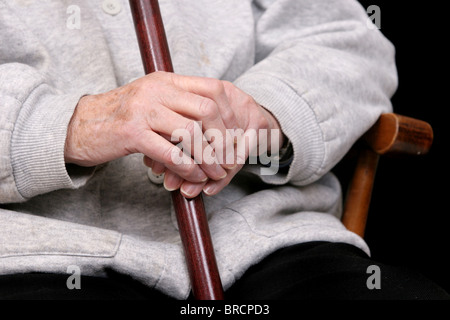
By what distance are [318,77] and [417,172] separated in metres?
0.60

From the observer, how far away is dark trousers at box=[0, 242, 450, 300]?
55cm

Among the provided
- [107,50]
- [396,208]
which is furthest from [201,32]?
[396,208]

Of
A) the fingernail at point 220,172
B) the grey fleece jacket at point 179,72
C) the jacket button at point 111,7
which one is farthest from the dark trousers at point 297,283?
the jacket button at point 111,7

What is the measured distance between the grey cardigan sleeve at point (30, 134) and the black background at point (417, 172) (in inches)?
30.8

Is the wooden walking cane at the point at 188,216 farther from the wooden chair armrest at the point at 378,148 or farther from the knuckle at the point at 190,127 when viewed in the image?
the wooden chair armrest at the point at 378,148

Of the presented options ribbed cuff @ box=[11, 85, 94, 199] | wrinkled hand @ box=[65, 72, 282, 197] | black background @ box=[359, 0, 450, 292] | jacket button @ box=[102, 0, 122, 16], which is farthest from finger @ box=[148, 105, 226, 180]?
black background @ box=[359, 0, 450, 292]

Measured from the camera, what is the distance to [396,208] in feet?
4.26

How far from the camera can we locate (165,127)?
1.93ft

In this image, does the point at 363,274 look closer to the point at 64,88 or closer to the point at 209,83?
the point at 209,83

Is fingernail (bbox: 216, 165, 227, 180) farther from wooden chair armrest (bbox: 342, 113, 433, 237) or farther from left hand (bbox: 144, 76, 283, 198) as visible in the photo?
wooden chair armrest (bbox: 342, 113, 433, 237)

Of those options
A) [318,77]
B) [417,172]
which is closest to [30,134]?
[318,77]

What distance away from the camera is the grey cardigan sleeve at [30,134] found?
1.96 feet
